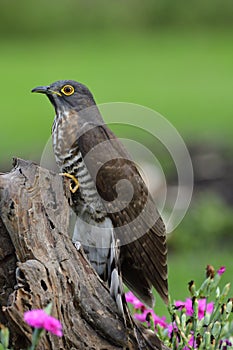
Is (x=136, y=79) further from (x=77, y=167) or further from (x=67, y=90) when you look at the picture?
(x=77, y=167)

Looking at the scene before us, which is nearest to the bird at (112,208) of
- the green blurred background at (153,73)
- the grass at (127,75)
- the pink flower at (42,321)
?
the pink flower at (42,321)

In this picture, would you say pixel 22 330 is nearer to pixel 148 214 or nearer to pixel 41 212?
pixel 41 212

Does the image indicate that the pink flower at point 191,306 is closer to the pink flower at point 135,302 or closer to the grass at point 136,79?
the pink flower at point 135,302

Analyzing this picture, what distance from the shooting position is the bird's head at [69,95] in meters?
4.82

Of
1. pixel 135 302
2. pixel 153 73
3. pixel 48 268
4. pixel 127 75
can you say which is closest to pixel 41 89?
pixel 135 302

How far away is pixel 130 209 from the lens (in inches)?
184

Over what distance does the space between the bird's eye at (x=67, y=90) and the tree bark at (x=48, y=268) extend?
0.86 metres

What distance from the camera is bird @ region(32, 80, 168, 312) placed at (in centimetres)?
460

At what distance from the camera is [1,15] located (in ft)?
85.0

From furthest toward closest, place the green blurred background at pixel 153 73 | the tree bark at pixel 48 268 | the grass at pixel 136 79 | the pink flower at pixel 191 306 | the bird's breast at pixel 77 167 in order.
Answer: the grass at pixel 136 79
the green blurred background at pixel 153 73
the bird's breast at pixel 77 167
the pink flower at pixel 191 306
the tree bark at pixel 48 268

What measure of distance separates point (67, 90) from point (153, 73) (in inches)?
620

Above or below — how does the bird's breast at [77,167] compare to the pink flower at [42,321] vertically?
above

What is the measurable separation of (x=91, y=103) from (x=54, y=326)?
2048 millimetres

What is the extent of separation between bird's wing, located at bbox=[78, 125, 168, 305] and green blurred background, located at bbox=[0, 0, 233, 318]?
6.90 ft
